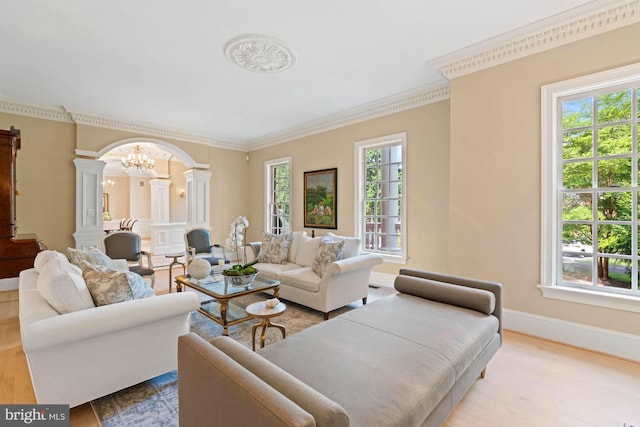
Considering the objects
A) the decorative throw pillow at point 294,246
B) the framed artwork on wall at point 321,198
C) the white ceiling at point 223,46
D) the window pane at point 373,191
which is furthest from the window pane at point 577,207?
the framed artwork on wall at point 321,198

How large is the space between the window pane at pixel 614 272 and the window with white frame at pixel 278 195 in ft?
16.3

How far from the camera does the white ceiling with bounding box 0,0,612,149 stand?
2.51m

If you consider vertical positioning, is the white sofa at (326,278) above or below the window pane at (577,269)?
below

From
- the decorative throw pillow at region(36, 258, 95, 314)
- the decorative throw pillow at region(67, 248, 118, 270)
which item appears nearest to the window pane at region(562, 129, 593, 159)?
the decorative throw pillow at region(36, 258, 95, 314)

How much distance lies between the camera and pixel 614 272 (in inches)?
103

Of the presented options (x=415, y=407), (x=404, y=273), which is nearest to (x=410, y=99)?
(x=404, y=273)

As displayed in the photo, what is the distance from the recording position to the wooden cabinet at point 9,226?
3.80 metres

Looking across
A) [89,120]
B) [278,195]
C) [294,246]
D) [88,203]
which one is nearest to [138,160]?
[89,120]

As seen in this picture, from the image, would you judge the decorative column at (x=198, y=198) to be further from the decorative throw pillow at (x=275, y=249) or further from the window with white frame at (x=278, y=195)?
the decorative throw pillow at (x=275, y=249)

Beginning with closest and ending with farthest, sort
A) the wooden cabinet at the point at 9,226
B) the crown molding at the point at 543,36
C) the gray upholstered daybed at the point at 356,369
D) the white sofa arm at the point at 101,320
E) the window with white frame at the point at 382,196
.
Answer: the gray upholstered daybed at the point at 356,369 < the white sofa arm at the point at 101,320 < the crown molding at the point at 543,36 < the wooden cabinet at the point at 9,226 < the window with white frame at the point at 382,196

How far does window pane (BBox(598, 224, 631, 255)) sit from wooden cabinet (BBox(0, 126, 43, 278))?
6.55 m

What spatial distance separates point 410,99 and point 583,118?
82.7 inches

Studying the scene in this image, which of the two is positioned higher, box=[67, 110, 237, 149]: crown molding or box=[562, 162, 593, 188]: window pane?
box=[67, 110, 237, 149]: crown molding

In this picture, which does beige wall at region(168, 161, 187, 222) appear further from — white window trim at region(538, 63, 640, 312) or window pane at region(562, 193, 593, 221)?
window pane at region(562, 193, 593, 221)
